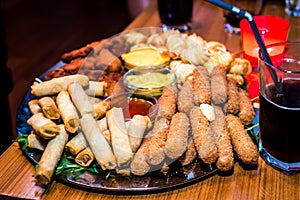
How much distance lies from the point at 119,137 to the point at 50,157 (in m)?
0.17

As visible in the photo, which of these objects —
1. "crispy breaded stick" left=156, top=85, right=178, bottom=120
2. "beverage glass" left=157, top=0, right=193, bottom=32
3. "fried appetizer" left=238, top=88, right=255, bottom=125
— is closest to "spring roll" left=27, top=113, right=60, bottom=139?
"crispy breaded stick" left=156, top=85, right=178, bottom=120

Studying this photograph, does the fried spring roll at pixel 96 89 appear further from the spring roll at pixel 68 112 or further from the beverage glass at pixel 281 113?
the beverage glass at pixel 281 113

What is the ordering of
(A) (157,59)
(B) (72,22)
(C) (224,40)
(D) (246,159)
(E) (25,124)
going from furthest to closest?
(B) (72,22)
(C) (224,40)
(A) (157,59)
(E) (25,124)
(D) (246,159)

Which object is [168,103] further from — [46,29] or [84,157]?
[46,29]

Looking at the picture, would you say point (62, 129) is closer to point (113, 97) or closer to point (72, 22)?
point (113, 97)

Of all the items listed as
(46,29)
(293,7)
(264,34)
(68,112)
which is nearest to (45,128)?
(68,112)

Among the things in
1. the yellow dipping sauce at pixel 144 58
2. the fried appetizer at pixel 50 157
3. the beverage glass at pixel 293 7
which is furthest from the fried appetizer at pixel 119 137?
the beverage glass at pixel 293 7

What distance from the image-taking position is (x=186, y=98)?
3.71ft

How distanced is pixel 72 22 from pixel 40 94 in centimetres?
296

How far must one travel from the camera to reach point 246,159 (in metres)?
0.98

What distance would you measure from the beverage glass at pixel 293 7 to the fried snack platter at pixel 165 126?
708 mm

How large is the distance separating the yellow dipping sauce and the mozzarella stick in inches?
11.7

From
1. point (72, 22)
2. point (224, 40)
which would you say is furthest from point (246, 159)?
point (72, 22)

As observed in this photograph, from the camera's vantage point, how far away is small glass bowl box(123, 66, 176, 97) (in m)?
1.29
